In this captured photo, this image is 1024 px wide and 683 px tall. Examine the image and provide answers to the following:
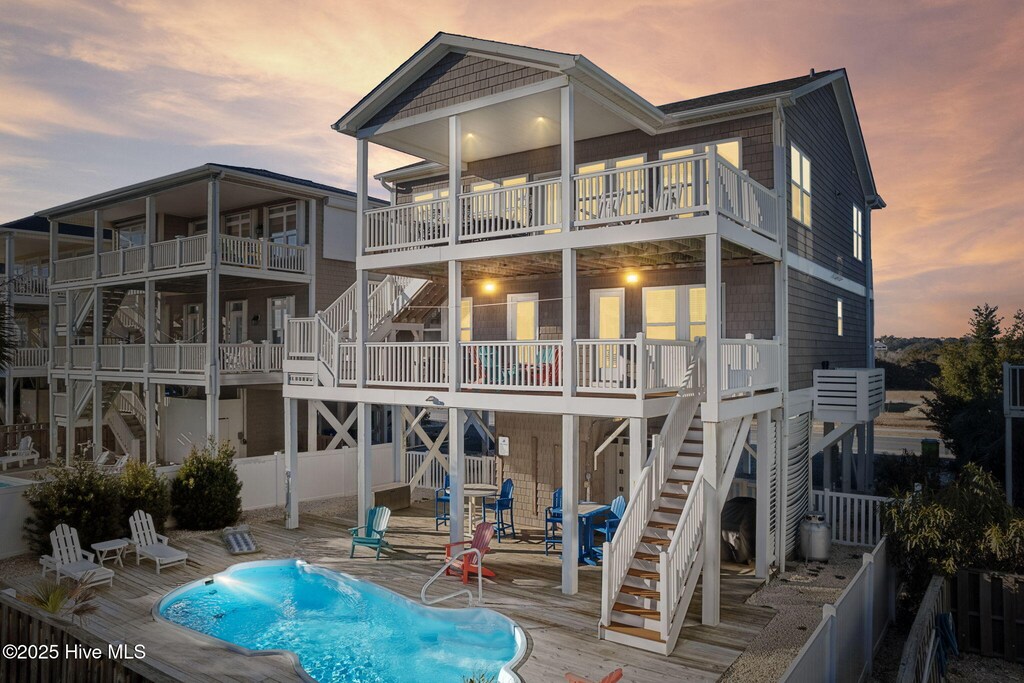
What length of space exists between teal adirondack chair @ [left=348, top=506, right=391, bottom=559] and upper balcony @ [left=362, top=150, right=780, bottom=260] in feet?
19.1

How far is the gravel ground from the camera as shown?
875cm

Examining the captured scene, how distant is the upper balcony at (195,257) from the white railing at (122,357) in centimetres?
256

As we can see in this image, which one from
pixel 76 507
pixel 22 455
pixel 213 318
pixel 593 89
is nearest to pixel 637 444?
pixel 593 89

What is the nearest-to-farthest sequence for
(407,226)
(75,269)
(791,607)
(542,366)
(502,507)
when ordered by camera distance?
1. (791,607)
2. (542,366)
3. (407,226)
4. (502,507)
5. (75,269)

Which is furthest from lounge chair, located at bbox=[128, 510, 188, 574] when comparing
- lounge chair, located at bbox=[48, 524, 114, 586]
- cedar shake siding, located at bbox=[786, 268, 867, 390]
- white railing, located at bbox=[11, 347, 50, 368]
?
white railing, located at bbox=[11, 347, 50, 368]

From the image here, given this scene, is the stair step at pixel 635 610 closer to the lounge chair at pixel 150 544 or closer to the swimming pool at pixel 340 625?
the swimming pool at pixel 340 625

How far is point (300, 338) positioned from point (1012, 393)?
17268 millimetres

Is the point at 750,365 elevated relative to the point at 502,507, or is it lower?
elevated

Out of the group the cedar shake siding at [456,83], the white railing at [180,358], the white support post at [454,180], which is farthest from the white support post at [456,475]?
the white railing at [180,358]

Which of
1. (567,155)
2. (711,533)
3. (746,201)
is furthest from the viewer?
(746,201)

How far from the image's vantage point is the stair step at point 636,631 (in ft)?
30.5

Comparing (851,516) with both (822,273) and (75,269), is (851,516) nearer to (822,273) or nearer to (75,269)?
(822,273)

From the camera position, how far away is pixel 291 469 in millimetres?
16656

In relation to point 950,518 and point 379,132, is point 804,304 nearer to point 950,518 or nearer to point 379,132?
point 950,518
